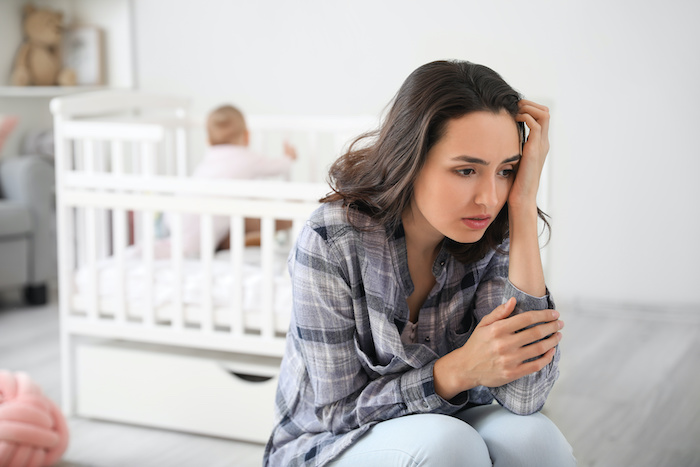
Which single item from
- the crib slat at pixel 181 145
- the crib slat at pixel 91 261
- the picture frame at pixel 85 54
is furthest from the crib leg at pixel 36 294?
the crib slat at pixel 91 261

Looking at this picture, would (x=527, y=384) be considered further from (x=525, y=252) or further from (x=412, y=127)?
(x=412, y=127)

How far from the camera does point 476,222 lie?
3.25 feet

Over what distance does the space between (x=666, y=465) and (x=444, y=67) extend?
115 centimetres

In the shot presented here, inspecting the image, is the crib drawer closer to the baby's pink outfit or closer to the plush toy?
the baby's pink outfit

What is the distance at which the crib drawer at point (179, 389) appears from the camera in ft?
5.96

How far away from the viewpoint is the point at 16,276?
9.57 feet

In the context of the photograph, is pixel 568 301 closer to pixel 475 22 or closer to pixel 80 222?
pixel 475 22

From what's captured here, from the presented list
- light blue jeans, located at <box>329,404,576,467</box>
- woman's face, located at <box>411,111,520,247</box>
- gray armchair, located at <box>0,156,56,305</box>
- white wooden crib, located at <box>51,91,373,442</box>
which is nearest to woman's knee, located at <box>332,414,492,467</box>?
light blue jeans, located at <box>329,404,576,467</box>

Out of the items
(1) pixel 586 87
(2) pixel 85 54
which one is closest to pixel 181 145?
(2) pixel 85 54

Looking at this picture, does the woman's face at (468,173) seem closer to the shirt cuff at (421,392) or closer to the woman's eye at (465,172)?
the woman's eye at (465,172)

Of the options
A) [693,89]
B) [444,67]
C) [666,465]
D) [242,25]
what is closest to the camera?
[444,67]

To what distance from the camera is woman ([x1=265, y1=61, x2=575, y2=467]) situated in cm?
96

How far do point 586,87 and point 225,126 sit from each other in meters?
1.42

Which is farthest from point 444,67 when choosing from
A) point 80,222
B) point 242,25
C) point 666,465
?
point 242,25
